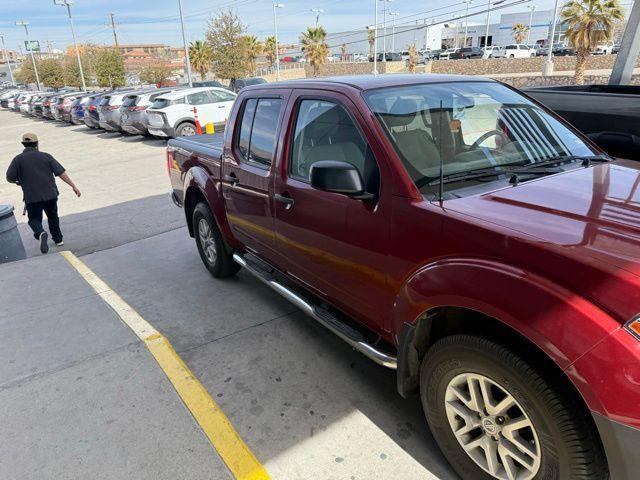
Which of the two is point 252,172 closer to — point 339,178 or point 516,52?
point 339,178

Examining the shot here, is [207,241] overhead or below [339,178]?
below

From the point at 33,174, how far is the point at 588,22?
2749 cm

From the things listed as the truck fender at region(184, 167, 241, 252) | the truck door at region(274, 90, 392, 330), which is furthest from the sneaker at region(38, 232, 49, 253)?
the truck door at region(274, 90, 392, 330)

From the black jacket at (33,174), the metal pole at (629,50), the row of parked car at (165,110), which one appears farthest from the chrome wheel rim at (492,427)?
the row of parked car at (165,110)

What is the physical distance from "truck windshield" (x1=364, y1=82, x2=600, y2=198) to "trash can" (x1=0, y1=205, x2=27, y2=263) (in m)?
5.35

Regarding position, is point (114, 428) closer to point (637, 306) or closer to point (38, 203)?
point (637, 306)

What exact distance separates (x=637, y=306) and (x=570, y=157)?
159 cm

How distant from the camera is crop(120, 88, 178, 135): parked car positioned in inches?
676

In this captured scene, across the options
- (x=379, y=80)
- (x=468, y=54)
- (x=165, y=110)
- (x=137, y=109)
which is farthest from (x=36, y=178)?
(x=468, y=54)

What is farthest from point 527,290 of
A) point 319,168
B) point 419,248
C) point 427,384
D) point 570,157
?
point 570,157

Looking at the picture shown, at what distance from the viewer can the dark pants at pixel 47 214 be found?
6947 millimetres

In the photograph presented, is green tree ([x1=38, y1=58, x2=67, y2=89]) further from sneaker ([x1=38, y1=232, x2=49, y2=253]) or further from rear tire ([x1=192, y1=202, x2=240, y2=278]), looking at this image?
rear tire ([x1=192, y1=202, x2=240, y2=278])

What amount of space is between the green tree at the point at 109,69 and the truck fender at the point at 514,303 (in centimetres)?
5146

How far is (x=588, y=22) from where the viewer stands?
2469cm
